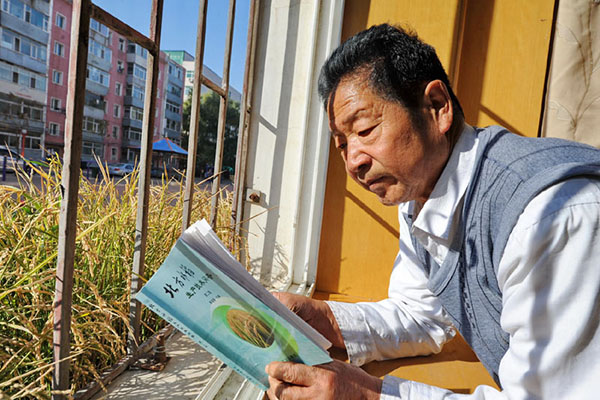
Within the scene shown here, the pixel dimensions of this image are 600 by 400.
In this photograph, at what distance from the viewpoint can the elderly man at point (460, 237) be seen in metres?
0.55

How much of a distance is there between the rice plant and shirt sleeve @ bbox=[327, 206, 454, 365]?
1.99ft

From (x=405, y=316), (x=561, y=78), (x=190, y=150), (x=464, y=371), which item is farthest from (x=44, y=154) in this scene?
(x=561, y=78)

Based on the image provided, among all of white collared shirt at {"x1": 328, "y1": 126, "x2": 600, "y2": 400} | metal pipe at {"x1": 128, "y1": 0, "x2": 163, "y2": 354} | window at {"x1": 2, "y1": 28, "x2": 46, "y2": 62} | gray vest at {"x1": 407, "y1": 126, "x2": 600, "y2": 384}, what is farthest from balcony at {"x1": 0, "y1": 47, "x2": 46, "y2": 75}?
white collared shirt at {"x1": 328, "y1": 126, "x2": 600, "y2": 400}

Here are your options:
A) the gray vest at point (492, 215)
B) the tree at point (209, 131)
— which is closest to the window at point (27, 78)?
the tree at point (209, 131)

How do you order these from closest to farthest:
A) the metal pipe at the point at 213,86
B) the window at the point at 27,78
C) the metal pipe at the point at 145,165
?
the metal pipe at the point at 145,165
the metal pipe at the point at 213,86
the window at the point at 27,78

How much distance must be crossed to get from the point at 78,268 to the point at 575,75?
2.24 m

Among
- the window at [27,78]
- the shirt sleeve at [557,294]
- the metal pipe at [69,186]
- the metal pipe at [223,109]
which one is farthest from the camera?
the window at [27,78]

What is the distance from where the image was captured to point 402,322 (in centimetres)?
108

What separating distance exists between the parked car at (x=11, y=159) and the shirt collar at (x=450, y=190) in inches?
54.0

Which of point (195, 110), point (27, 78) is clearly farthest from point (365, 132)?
point (27, 78)

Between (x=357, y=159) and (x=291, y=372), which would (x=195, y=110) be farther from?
(x=291, y=372)

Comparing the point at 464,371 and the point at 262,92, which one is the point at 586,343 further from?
the point at 262,92

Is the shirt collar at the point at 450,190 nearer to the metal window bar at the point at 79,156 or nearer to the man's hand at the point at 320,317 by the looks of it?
the man's hand at the point at 320,317

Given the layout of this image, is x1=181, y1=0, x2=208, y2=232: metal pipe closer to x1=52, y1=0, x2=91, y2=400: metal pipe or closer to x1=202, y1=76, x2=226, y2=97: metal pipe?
x1=202, y1=76, x2=226, y2=97: metal pipe
